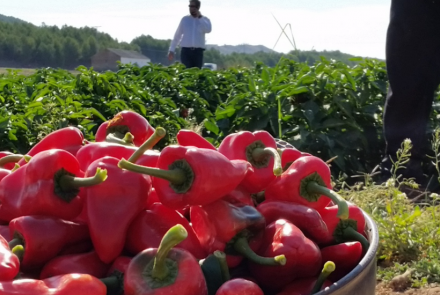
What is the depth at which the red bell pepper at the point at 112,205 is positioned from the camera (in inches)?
54.3

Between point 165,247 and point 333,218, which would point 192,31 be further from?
point 165,247

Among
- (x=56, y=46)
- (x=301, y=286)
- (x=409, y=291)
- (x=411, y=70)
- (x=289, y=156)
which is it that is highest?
(x=411, y=70)

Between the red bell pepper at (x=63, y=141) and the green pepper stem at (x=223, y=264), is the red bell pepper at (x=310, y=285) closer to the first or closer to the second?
the green pepper stem at (x=223, y=264)

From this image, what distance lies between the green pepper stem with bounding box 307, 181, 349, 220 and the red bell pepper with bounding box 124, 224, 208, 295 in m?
0.39

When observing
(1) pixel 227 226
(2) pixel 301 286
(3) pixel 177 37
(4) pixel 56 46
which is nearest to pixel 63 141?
(1) pixel 227 226

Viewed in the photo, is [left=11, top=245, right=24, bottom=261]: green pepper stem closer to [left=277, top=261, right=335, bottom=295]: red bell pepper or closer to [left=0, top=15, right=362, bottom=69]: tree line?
[left=277, top=261, right=335, bottom=295]: red bell pepper

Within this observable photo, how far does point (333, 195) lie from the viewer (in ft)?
4.93

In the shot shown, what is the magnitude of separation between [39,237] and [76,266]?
0.12 metres

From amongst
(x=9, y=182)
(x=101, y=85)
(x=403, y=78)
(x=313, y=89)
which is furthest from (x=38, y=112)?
(x=9, y=182)

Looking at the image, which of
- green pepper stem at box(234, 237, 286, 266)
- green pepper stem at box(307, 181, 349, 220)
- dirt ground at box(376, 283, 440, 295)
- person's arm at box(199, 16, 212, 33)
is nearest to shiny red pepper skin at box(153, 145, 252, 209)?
green pepper stem at box(234, 237, 286, 266)

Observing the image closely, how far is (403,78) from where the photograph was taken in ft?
13.4

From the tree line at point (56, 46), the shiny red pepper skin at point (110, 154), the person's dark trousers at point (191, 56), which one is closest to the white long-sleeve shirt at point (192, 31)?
the person's dark trousers at point (191, 56)

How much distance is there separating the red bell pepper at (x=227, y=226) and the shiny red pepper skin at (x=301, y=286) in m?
0.08

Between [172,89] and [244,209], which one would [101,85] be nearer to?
[172,89]
